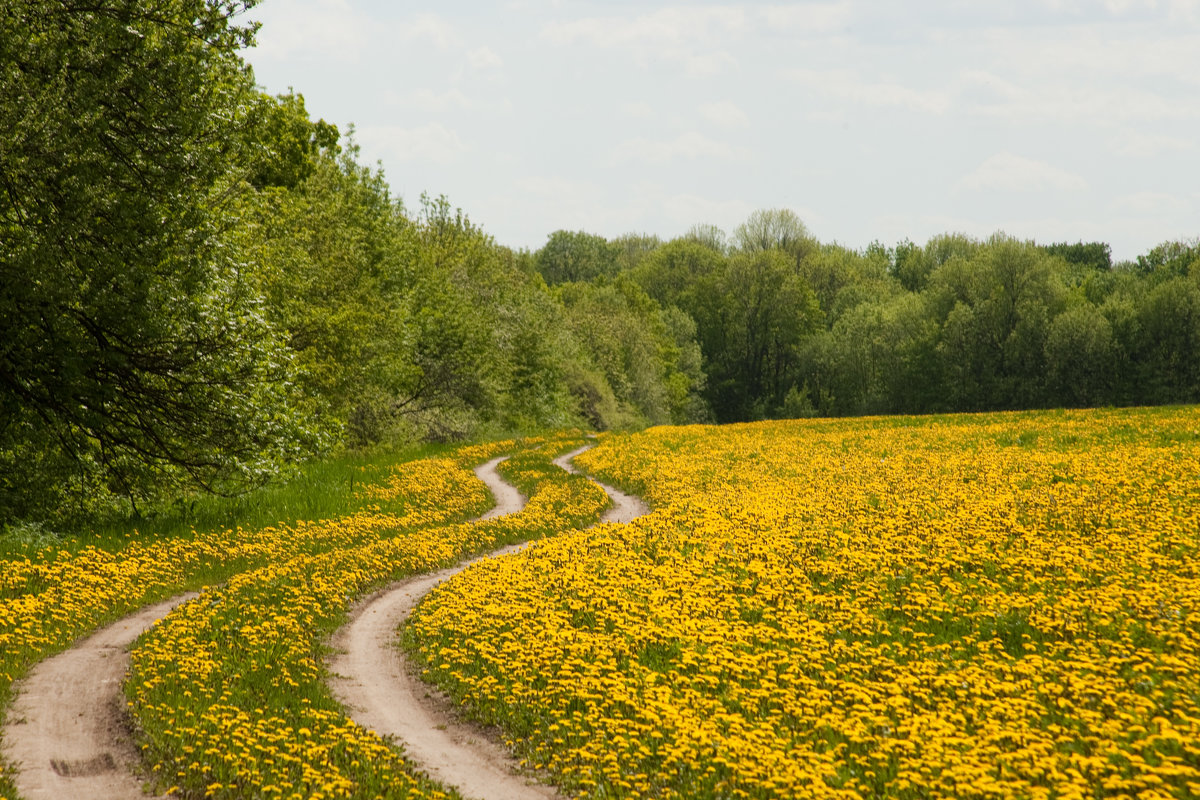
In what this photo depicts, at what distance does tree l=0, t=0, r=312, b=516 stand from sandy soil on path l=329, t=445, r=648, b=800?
600 cm

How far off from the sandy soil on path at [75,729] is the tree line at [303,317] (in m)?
6.18

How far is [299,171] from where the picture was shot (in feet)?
136

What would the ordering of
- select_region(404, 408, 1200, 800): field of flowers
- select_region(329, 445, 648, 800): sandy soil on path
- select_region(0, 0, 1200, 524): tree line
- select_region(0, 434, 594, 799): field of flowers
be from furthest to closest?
1. select_region(0, 0, 1200, 524): tree line
2. select_region(0, 434, 594, 799): field of flowers
3. select_region(329, 445, 648, 800): sandy soil on path
4. select_region(404, 408, 1200, 800): field of flowers

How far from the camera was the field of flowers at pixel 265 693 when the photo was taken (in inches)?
352

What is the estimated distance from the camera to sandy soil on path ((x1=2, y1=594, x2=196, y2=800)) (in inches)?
349

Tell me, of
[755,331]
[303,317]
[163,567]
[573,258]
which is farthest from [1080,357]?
[163,567]

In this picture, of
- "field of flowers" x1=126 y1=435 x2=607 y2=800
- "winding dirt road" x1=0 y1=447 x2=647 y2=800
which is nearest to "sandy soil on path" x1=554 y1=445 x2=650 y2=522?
"field of flowers" x1=126 y1=435 x2=607 y2=800

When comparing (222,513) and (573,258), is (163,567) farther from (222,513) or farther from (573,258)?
(573,258)

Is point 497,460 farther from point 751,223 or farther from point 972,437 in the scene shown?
point 751,223

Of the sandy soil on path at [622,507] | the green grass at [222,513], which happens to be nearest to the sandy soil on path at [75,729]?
the green grass at [222,513]

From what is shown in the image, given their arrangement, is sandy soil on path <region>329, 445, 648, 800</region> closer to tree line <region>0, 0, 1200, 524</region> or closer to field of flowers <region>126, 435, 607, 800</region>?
field of flowers <region>126, 435, 607, 800</region>

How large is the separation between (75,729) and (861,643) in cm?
1004

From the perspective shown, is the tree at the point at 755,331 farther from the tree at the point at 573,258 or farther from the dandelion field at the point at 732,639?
the dandelion field at the point at 732,639

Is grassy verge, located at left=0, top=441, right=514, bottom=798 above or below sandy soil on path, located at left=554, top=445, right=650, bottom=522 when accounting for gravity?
above
